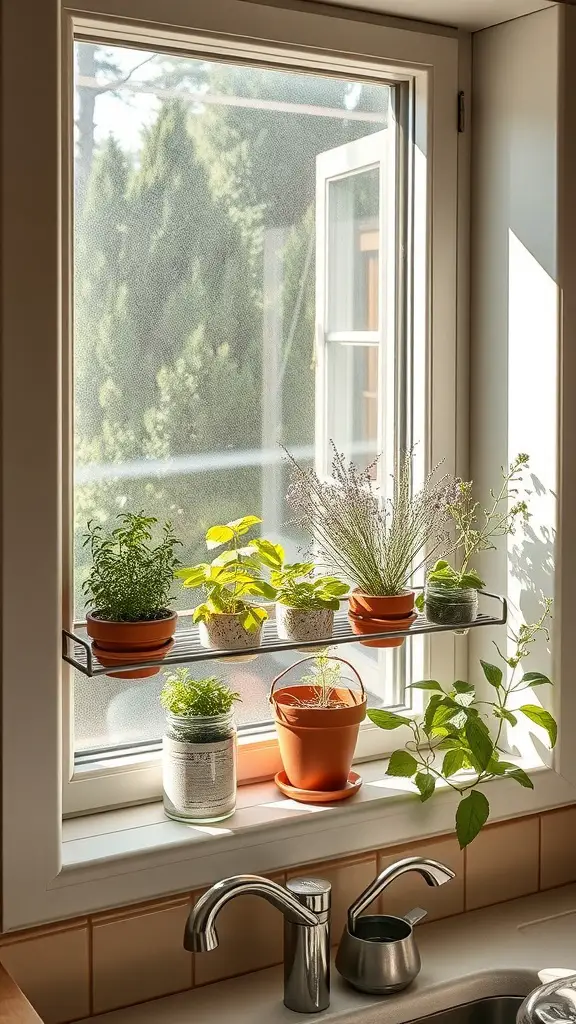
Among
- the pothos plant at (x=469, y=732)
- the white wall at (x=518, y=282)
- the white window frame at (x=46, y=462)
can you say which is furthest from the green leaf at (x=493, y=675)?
the white window frame at (x=46, y=462)

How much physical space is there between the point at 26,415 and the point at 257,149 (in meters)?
0.61

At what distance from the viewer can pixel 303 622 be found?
5.16ft

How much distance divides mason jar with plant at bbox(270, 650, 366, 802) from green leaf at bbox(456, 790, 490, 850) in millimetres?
166

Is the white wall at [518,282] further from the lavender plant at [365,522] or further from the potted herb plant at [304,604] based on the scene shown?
the potted herb plant at [304,604]

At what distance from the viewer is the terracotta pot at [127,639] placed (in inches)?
55.8

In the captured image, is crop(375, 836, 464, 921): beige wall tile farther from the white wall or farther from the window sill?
the white wall

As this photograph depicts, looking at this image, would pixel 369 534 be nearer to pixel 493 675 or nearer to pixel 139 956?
pixel 493 675

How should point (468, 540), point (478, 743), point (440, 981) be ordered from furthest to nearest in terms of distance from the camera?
point (468, 540) → point (478, 743) → point (440, 981)

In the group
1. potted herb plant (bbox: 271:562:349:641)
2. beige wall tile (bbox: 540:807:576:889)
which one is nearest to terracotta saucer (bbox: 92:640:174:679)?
potted herb plant (bbox: 271:562:349:641)

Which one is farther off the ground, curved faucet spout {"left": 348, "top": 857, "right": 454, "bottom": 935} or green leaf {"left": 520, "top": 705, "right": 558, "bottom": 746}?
green leaf {"left": 520, "top": 705, "right": 558, "bottom": 746}

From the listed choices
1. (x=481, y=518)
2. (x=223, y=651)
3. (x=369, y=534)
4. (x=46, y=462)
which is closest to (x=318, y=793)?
(x=223, y=651)

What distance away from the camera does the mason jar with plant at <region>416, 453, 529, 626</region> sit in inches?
65.4

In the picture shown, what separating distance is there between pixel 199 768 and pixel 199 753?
0.02 m

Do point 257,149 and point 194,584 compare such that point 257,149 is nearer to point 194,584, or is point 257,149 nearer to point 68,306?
point 68,306
